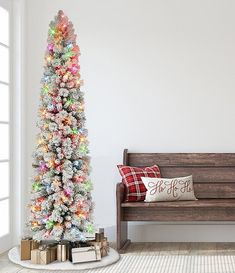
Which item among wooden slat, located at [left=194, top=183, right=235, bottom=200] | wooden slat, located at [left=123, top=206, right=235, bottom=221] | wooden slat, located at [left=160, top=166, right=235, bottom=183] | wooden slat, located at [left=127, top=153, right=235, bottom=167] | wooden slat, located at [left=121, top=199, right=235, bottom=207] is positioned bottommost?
wooden slat, located at [left=123, top=206, right=235, bottom=221]

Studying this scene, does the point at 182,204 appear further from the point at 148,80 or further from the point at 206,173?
the point at 148,80

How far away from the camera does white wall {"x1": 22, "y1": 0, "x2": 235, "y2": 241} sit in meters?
5.95

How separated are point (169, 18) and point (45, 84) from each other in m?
1.64

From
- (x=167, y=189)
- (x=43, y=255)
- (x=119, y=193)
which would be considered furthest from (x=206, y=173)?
(x=43, y=255)

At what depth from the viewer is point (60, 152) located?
4957 millimetres

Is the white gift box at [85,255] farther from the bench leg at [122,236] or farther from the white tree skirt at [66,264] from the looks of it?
the bench leg at [122,236]

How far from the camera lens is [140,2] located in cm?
603

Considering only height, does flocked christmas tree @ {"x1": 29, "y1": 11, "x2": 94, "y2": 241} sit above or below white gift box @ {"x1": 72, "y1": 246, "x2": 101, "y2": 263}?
above

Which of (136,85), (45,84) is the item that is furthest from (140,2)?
(45,84)

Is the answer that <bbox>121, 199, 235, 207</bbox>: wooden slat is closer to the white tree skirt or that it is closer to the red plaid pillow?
the red plaid pillow

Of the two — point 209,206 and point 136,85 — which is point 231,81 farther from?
point 209,206

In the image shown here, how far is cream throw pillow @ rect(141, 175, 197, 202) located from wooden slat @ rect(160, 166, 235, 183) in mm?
268

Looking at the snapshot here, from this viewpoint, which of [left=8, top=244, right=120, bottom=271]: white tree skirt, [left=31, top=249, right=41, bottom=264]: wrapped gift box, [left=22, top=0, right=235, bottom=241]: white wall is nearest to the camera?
[left=8, top=244, right=120, bottom=271]: white tree skirt

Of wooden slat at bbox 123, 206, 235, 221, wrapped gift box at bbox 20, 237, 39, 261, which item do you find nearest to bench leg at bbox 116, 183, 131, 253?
wooden slat at bbox 123, 206, 235, 221
